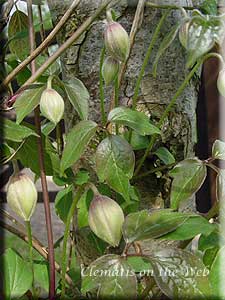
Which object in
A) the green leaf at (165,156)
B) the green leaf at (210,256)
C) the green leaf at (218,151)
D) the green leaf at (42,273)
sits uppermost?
the green leaf at (218,151)

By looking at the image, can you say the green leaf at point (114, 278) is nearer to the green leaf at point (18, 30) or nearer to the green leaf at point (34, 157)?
the green leaf at point (34, 157)

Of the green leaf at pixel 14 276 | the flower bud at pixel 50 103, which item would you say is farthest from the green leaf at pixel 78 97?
the green leaf at pixel 14 276

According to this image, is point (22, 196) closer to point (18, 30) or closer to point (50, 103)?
point (50, 103)

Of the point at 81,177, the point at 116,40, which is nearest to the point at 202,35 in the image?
the point at 116,40

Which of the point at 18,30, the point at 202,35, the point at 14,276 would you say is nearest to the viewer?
the point at 202,35

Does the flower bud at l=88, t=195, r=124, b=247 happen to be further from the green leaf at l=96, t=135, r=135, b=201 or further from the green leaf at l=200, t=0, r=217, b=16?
the green leaf at l=200, t=0, r=217, b=16

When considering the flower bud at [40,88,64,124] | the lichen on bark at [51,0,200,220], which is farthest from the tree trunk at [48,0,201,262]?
the flower bud at [40,88,64,124]
